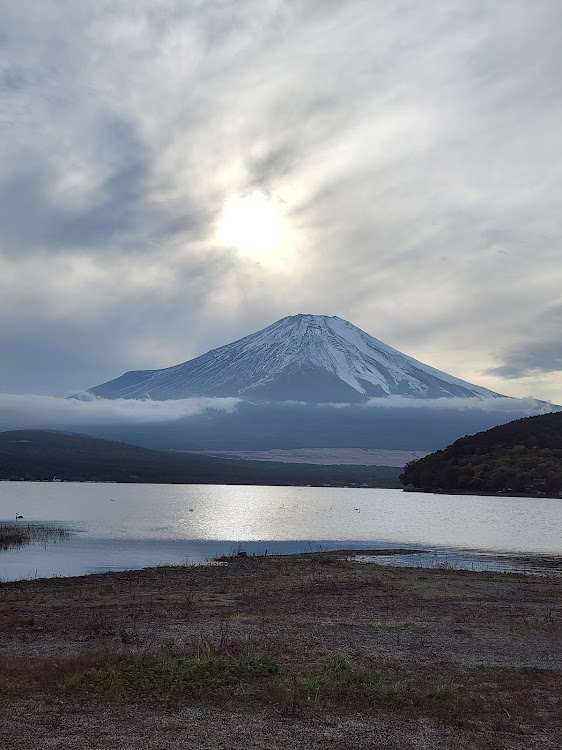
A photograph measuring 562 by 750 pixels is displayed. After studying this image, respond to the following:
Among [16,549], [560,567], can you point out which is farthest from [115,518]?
[560,567]

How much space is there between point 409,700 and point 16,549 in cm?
5485

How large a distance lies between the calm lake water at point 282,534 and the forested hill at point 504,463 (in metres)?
15.0

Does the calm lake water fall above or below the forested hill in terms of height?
below

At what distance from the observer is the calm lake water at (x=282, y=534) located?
57156mm

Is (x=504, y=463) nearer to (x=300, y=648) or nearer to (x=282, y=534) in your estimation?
(x=282, y=534)

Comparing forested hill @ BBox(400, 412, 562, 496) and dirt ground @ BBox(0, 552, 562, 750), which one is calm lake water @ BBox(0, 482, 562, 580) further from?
forested hill @ BBox(400, 412, 562, 496)

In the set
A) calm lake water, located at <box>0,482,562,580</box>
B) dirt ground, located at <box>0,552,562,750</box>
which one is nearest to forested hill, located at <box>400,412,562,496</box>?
calm lake water, located at <box>0,482,562,580</box>

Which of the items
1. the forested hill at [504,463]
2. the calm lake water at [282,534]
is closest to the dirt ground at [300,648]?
the calm lake water at [282,534]

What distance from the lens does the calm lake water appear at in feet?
188

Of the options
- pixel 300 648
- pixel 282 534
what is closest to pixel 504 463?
pixel 282 534

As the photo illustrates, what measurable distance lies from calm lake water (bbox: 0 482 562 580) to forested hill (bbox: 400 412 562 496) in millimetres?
14987

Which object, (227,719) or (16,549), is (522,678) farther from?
(16,549)

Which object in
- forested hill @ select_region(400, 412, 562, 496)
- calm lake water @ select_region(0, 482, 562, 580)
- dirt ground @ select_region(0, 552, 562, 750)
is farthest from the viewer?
forested hill @ select_region(400, 412, 562, 496)

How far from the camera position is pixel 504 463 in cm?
17125
